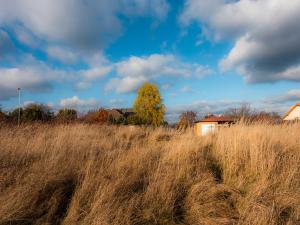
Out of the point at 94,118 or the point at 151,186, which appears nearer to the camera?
the point at 151,186

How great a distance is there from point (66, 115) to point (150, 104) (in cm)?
2336

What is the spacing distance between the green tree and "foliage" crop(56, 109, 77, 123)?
22.1 metres

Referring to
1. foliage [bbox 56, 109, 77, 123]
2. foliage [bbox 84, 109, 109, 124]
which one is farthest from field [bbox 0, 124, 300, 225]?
foliage [bbox 84, 109, 109, 124]

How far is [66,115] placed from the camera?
32.7 feet

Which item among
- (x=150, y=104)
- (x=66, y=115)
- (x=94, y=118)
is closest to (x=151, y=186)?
(x=66, y=115)

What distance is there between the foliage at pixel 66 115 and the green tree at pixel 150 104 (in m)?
22.1

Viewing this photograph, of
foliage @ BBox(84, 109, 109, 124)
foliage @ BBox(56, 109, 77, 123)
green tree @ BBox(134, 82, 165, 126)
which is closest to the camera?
foliage @ BBox(56, 109, 77, 123)

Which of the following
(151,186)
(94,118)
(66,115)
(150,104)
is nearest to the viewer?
(151,186)

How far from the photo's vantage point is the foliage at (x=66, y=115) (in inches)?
376

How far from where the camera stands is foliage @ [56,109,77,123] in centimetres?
955

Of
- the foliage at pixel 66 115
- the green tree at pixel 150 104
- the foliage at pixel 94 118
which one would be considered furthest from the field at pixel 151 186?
the green tree at pixel 150 104

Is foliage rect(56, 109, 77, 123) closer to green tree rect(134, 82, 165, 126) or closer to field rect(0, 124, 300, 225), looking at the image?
field rect(0, 124, 300, 225)

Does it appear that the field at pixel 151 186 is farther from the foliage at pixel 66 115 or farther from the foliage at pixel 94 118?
the foliage at pixel 94 118

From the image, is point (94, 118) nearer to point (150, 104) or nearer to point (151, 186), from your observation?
point (151, 186)
